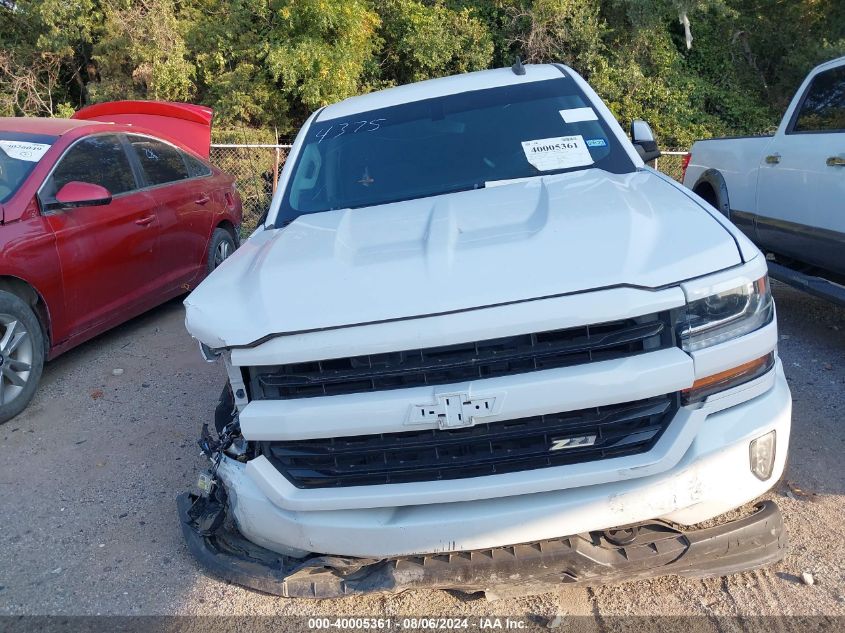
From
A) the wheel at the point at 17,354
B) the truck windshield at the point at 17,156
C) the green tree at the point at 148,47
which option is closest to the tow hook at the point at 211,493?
the wheel at the point at 17,354

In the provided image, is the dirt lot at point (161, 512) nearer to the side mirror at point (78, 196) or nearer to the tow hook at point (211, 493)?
the tow hook at point (211, 493)

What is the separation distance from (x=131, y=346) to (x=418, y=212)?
3840 millimetres

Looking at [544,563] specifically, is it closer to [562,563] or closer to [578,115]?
[562,563]

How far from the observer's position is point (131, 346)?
623cm

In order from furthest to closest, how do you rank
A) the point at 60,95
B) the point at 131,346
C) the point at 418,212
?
the point at 60,95
the point at 131,346
the point at 418,212

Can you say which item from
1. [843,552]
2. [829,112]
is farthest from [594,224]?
[829,112]

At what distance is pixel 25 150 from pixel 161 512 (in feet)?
10.2

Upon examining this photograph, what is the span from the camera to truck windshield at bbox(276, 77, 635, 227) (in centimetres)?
379

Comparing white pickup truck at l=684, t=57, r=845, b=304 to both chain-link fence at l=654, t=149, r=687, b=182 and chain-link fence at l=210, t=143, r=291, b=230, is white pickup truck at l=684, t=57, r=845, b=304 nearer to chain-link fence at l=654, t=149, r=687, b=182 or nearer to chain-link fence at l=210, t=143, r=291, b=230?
chain-link fence at l=210, t=143, r=291, b=230

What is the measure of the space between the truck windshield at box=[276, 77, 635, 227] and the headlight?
1315 mm

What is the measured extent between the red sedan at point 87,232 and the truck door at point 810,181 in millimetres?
4902

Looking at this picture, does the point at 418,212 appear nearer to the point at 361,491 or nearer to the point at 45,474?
the point at 361,491

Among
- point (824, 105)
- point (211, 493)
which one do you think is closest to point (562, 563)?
point (211, 493)

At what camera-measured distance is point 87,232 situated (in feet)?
17.7
